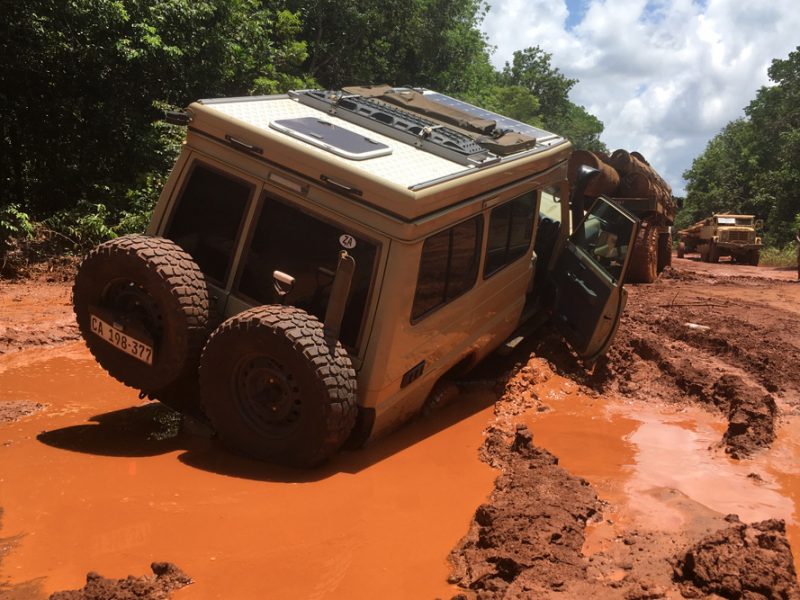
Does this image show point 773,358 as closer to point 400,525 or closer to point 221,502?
point 400,525

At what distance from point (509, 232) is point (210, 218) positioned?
89.9 inches

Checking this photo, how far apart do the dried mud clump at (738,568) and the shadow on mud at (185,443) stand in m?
2.07

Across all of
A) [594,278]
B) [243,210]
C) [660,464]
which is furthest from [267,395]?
[594,278]

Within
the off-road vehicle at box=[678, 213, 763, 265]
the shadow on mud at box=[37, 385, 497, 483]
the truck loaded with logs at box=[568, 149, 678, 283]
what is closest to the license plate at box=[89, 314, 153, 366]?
the shadow on mud at box=[37, 385, 497, 483]

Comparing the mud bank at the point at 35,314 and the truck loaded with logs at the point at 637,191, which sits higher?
the truck loaded with logs at the point at 637,191

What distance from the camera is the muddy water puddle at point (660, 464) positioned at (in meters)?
4.48

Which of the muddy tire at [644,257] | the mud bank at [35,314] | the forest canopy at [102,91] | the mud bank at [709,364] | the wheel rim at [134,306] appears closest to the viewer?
the wheel rim at [134,306]

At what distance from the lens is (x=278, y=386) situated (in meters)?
4.69

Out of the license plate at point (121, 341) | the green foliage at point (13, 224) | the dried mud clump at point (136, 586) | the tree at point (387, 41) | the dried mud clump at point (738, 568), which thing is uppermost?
the tree at point (387, 41)

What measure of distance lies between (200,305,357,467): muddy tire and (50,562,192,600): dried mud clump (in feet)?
4.09

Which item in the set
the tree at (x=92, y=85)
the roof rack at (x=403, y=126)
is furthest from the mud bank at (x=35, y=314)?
the roof rack at (x=403, y=126)

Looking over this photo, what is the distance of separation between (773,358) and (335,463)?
5.19m

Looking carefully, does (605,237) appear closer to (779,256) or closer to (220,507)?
(220,507)

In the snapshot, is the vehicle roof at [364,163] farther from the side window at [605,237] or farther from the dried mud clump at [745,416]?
the dried mud clump at [745,416]
